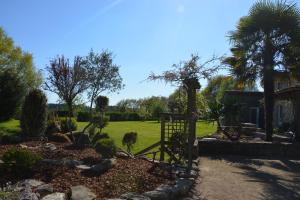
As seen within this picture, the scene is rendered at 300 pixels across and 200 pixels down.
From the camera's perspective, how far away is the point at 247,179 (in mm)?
9688

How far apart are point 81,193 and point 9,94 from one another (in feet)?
60.1

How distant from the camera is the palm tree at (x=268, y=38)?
56.9 feet

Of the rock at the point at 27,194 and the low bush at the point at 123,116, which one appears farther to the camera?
the low bush at the point at 123,116

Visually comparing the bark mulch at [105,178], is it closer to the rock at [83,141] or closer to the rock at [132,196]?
the rock at [132,196]

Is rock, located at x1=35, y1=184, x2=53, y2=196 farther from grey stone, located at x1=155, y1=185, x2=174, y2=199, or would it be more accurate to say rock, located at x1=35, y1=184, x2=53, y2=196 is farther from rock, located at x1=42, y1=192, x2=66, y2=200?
grey stone, located at x1=155, y1=185, x2=174, y2=199

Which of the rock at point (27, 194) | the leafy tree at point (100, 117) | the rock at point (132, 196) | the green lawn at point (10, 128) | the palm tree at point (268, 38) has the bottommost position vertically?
the rock at point (132, 196)

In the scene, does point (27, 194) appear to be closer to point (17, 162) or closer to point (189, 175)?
point (17, 162)

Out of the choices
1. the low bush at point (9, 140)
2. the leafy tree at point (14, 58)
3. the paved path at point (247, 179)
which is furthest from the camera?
the leafy tree at point (14, 58)

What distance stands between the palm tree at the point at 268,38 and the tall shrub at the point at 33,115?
852 centimetres

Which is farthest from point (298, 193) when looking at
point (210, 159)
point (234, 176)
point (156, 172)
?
point (210, 159)

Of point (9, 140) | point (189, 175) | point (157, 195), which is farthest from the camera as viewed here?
point (9, 140)

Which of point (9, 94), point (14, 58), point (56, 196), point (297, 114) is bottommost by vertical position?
point (56, 196)

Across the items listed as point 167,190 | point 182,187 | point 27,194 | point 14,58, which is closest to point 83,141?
point 182,187

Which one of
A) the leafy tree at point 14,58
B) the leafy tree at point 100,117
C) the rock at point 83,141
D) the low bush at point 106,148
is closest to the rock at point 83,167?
the low bush at point 106,148
